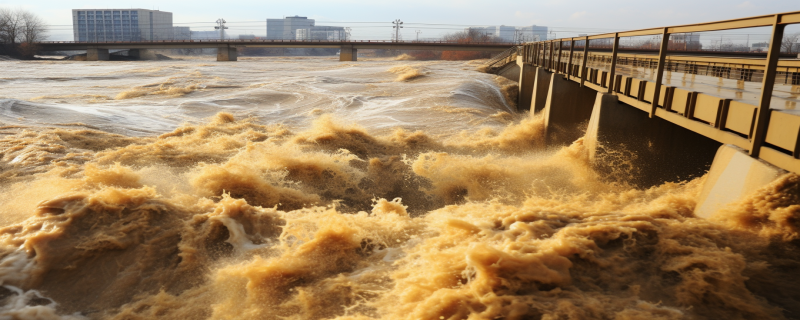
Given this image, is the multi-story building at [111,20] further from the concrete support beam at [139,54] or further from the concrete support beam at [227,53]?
the concrete support beam at [227,53]

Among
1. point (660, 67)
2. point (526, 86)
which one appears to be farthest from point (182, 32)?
point (660, 67)

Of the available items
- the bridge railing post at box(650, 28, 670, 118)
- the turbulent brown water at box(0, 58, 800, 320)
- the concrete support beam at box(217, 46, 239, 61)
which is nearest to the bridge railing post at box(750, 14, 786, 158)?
the turbulent brown water at box(0, 58, 800, 320)

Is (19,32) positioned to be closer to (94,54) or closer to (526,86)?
(94,54)

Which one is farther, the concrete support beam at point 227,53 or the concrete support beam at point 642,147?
the concrete support beam at point 227,53

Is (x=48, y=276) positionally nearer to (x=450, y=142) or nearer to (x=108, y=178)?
(x=108, y=178)

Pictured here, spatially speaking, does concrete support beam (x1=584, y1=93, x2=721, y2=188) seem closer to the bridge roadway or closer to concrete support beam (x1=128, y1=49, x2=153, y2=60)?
the bridge roadway

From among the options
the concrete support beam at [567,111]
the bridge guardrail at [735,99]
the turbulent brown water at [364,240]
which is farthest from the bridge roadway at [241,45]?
the bridge guardrail at [735,99]
